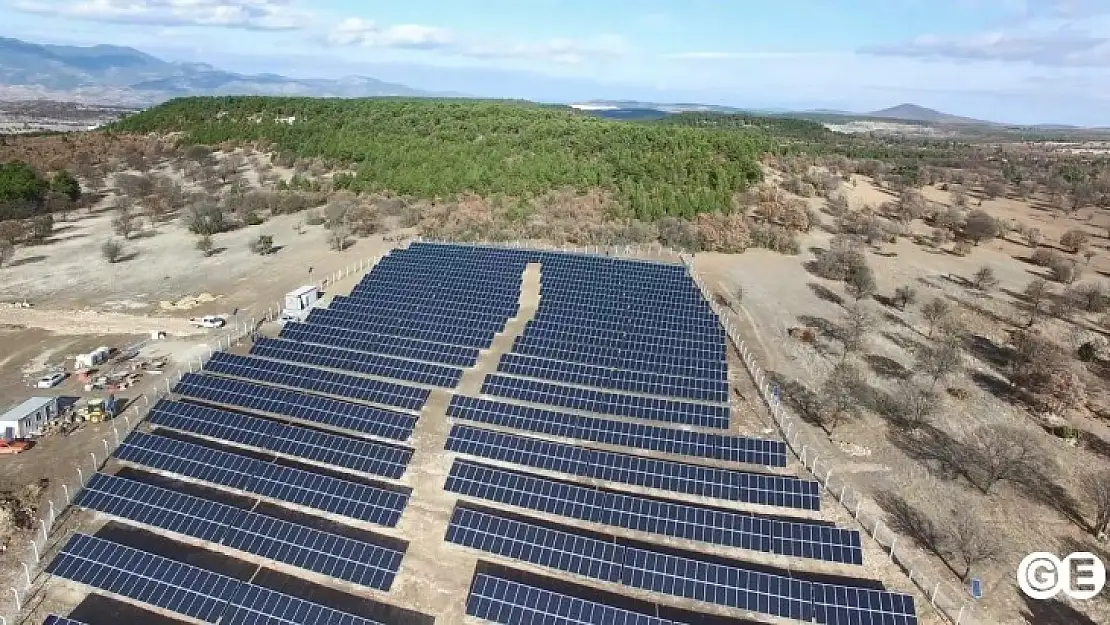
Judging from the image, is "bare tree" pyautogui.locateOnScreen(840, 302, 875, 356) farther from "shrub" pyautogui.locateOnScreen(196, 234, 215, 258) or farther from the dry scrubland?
"shrub" pyautogui.locateOnScreen(196, 234, 215, 258)

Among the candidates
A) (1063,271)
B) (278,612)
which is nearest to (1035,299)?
(1063,271)

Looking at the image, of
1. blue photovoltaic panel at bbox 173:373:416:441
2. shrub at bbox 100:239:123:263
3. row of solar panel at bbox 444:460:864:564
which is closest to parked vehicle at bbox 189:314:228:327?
blue photovoltaic panel at bbox 173:373:416:441

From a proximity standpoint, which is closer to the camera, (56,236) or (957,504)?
(957,504)

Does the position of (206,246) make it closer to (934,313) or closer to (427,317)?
(427,317)

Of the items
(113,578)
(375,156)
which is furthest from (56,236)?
(113,578)

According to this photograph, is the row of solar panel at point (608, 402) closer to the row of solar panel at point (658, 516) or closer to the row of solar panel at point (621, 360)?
the row of solar panel at point (621, 360)

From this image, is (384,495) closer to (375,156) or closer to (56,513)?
(56,513)
